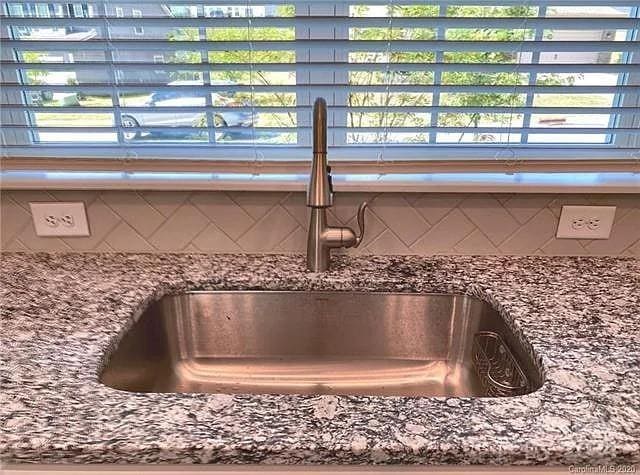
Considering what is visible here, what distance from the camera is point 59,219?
4.08ft

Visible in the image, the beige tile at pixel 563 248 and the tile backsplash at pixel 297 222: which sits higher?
the tile backsplash at pixel 297 222

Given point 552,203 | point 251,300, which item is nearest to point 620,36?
point 552,203

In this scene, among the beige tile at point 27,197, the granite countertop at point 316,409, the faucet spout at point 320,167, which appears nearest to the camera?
the granite countertop at point 316,409

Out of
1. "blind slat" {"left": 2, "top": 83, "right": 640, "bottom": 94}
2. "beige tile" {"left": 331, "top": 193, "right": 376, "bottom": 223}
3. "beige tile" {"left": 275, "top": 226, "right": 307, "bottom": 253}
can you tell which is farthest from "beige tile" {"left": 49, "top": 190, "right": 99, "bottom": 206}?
"beige tile" {"left": 331, "top": 193, "right": 376, "bottom": 223}

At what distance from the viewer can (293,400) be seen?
768 mm

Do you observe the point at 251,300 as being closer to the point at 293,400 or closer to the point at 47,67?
the point at 293,400

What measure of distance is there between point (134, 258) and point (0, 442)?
1.99ft

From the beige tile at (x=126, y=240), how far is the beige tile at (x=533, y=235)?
88cm

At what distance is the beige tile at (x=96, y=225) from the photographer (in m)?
1.24

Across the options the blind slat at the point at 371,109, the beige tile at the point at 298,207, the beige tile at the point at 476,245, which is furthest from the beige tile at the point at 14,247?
the beige tile at the point at 476,245

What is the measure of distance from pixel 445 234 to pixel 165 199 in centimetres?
68

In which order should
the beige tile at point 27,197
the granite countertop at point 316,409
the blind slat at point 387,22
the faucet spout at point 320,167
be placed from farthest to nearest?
the beige tile at point 27,197 < the blind slat at point 387,22 < the faucet spout at point 320,167 < the granite countertop at point 316,409

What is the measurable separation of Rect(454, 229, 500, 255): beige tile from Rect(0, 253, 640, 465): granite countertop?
184 mm

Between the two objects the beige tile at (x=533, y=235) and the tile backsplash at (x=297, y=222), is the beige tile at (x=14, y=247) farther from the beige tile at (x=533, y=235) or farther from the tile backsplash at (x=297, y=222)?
the beige tile at (x=533, y=235)
